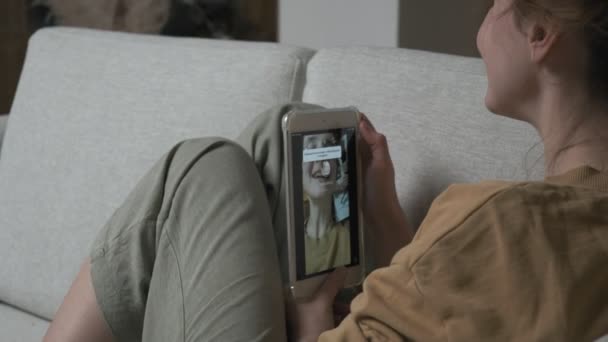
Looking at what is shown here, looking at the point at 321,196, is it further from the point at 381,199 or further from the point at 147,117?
the point at 147,117

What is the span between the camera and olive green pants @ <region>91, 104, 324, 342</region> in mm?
1127

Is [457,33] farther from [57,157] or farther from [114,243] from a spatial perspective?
[114,243]

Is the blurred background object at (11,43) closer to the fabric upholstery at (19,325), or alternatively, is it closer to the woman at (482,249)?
the fabric upholstery at (19,325)

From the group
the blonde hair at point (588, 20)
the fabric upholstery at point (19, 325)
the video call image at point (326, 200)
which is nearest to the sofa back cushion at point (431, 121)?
the video call image at point (326, 200)

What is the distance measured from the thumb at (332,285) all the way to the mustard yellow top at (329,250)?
0.04ft

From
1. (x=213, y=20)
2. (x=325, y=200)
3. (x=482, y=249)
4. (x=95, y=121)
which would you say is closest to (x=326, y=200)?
(x=325, y=200)

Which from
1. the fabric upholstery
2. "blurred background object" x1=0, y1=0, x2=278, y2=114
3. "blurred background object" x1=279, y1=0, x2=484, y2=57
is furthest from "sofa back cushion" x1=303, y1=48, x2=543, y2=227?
"blurred background object" x1=0, y1=0, x2=278, y2=114

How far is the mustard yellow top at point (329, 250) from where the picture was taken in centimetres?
120

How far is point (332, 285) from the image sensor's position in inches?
47.4

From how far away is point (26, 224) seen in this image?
68.3 inches

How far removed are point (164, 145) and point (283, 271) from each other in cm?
40

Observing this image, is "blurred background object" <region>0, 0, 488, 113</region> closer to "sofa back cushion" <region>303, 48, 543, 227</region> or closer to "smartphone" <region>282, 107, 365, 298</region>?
"sofa back cushion" <region>303, 48, 543, 227</region>

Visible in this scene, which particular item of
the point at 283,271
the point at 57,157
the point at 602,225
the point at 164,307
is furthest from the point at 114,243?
the point at 602,225

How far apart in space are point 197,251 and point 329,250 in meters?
0.17
